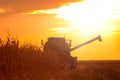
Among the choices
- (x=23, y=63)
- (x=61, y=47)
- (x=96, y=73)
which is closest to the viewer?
(x=23, y=63)

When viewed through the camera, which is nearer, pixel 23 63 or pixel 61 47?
pixel 23 63

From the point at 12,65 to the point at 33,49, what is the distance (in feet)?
17.2

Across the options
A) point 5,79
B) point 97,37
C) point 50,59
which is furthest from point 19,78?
point 97,37

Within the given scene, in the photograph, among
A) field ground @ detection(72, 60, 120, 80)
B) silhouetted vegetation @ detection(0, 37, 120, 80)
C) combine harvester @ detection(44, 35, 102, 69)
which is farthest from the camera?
combine harvester @ detection(44, 35, 102, 69)

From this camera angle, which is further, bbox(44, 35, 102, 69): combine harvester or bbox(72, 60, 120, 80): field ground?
bbox(44, 35, 102, 69): combine harvester

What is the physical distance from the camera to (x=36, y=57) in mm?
23094

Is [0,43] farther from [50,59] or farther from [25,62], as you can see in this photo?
[50,59]

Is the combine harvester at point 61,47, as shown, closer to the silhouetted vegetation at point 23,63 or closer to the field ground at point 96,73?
the field ground at point 96,73

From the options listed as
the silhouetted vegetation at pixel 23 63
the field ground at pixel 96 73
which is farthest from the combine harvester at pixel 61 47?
the silhouetted vegetation at pixel 23 63

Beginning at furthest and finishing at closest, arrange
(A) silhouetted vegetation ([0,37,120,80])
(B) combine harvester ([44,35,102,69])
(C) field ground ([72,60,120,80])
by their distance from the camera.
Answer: (B) combine harvester ([44,35,102,69])
(C) field ground ([72,60,120,80])
(A) silhouetted vegetation ([0,37,120,80])

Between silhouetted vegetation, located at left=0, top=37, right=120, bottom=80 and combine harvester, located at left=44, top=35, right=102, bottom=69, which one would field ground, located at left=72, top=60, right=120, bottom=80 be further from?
combine harvester, located at left=44, top=35, right=102, bottom=69

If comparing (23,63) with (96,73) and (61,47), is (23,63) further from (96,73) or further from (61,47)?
(61,47)

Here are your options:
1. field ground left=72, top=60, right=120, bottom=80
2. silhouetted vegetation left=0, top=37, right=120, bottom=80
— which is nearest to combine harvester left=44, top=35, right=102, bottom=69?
field ground left=72, top=60, right=120, bottom=80

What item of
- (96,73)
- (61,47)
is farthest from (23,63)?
(61,47)
